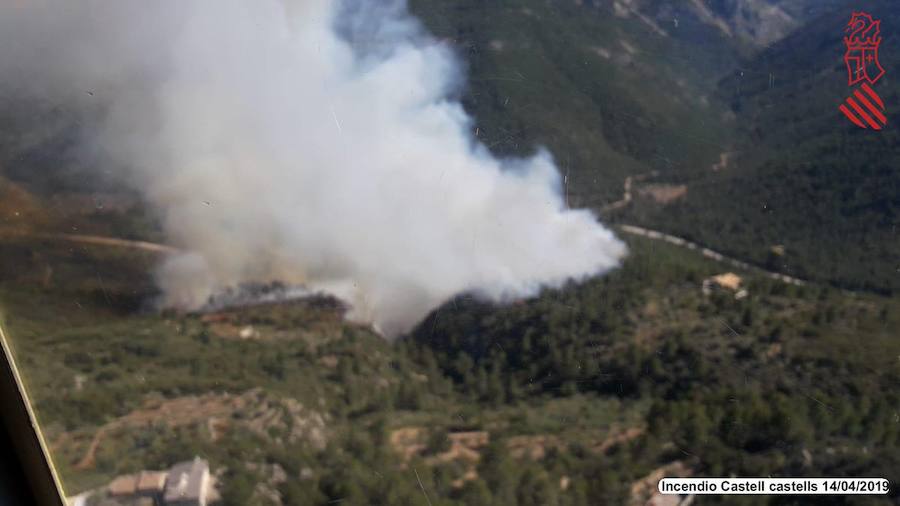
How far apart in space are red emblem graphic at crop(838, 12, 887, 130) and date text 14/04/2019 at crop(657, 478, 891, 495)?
363 centimetres

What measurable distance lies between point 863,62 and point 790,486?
387cm

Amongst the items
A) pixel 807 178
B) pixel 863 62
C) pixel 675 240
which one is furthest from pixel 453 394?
pixel 807 178

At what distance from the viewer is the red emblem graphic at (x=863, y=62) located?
5434 millimetres

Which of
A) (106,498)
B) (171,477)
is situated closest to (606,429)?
(171,477)

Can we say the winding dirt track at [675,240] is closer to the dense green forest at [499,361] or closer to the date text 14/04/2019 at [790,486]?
the dense green forest at [499,361]

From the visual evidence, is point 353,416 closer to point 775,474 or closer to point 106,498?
point 106,498

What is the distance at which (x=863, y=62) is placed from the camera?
543 centimetres

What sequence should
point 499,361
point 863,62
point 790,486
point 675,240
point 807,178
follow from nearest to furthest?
1. point 790,486
2. point 499,361
3. point 863,62
4. point 675,240
5. point 807,178

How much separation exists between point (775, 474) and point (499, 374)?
A: 1.78 metres

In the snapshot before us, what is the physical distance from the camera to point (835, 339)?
210 inches

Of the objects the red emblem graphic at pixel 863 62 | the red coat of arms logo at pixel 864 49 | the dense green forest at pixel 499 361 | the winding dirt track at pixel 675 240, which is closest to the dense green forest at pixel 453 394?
the dense green forest at pixel 499 361

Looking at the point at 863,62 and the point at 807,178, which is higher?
the point at 807,178

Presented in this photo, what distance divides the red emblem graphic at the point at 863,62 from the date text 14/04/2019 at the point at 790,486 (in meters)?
3.63

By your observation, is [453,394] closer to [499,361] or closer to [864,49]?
[499,361]
